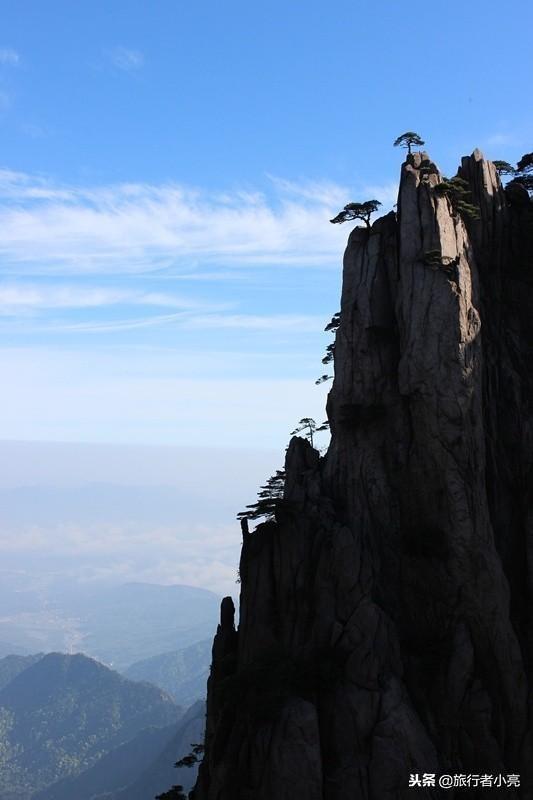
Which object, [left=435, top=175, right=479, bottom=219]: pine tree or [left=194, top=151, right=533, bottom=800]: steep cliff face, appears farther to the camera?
[left=435, top=175, right=479, bottom=219]: pine tree

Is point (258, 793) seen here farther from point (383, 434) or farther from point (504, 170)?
point (504, 170)

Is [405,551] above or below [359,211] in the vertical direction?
below

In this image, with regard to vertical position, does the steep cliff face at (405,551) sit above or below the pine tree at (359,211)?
below

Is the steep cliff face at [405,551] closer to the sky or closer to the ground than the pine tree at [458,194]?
closer to the ground

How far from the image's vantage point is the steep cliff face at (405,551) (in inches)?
1478

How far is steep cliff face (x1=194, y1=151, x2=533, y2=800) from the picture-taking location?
1478 inches

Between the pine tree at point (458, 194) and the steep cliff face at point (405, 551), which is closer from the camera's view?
the steep cliff face at point (405, 551)

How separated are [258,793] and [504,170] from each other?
51308 mm

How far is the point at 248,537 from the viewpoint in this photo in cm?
4691

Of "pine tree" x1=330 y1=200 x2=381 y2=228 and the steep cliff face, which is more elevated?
"pine tree" x1=330 y1=200 x2=381 y2=228

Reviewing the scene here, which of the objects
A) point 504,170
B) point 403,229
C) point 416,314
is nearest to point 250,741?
point 416,314

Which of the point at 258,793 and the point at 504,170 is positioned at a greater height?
the point at 504,170

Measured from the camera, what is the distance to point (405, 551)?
4519 centimetres

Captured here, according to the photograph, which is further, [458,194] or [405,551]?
[458,194]
